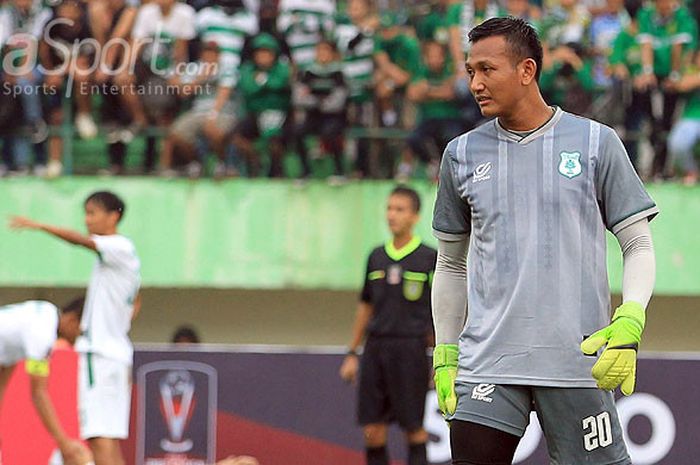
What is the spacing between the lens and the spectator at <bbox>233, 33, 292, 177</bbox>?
13320mm

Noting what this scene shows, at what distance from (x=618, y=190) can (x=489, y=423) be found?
2.83 feet

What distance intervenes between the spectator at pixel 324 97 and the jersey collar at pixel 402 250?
11.0ft

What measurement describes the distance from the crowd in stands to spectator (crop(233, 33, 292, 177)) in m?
0.01

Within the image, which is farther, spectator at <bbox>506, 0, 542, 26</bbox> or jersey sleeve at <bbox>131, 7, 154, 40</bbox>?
jersey sleeve at <bbox>131, 7, 154, 40</bbox>

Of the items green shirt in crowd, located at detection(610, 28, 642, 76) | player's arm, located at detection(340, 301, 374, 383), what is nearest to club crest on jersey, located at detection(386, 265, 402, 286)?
player's arm, located at detection(340, 301, 374, 383)

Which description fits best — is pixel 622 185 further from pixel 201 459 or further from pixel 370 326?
pixel 201 459

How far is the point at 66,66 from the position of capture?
13.6 meters

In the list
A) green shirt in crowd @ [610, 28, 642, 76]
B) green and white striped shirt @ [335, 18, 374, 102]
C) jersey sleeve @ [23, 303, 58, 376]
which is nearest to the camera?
jersey sleeve @ [23, 303, 58, 376]

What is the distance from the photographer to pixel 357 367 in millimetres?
10703

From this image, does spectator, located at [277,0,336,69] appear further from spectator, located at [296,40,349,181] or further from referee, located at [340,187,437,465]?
referee, located at [340,187,437,465]

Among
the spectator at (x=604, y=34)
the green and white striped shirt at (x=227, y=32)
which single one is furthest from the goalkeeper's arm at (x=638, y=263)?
the green and white striped shirt at (x=227, y=32)

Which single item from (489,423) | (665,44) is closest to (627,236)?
(489,423)

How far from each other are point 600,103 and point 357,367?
4.25 metres

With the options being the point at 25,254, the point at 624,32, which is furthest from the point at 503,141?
the point at 25,254
